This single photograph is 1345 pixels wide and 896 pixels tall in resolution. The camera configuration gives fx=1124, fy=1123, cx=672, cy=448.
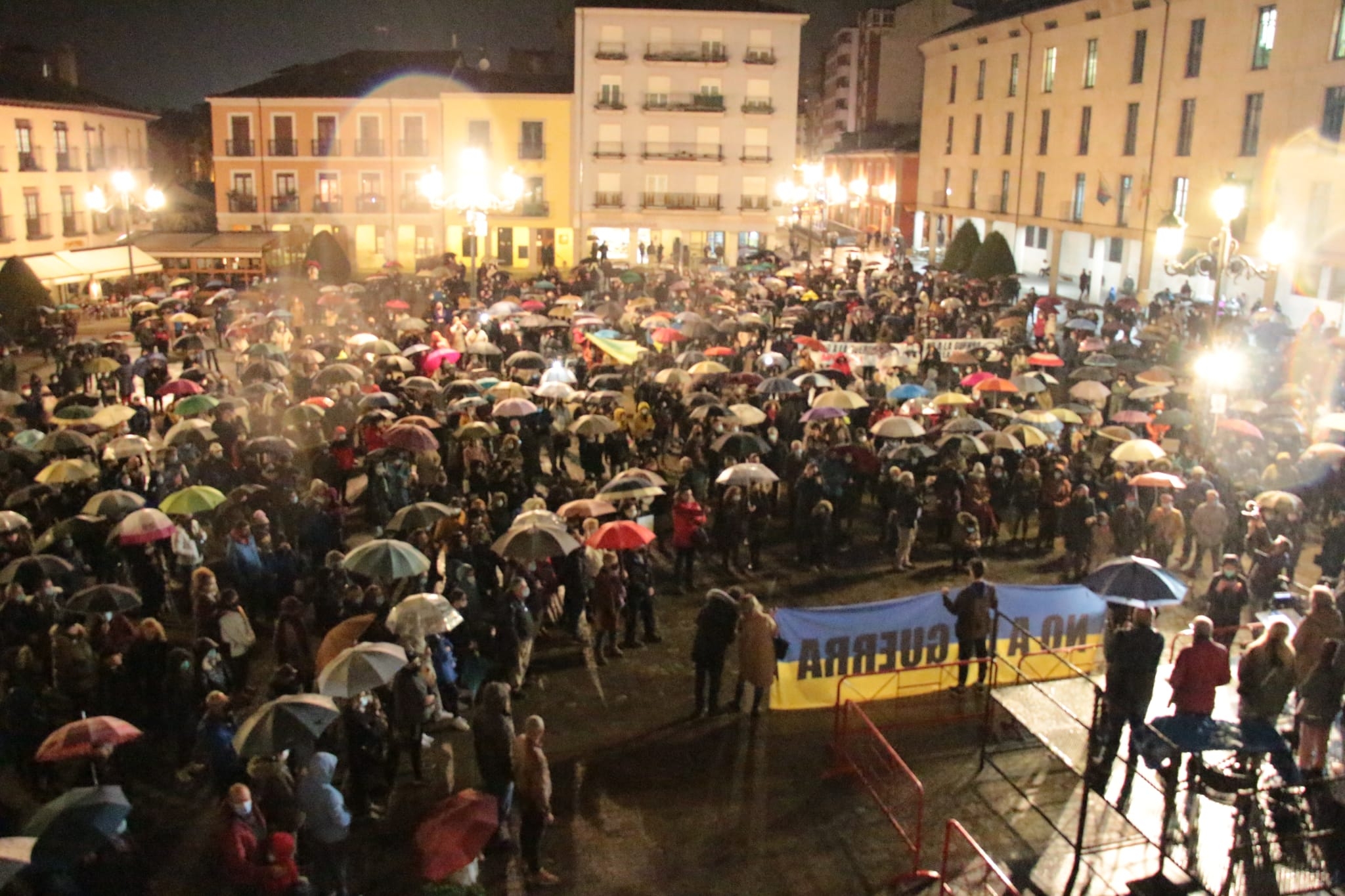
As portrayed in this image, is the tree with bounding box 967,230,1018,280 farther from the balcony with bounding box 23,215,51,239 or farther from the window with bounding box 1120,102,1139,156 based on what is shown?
the balcony with bounding box 23,215,51,239

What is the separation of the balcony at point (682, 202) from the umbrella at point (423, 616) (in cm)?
4716

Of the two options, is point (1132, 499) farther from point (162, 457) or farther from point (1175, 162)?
point (1175, 162)

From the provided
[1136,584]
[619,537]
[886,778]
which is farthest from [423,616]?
[1136,584]

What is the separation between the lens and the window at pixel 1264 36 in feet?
111

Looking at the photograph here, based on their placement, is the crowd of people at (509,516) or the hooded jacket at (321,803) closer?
the hooded jacket at (321,803)

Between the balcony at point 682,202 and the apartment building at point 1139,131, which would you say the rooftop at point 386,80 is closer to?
the balcony at point 682,202

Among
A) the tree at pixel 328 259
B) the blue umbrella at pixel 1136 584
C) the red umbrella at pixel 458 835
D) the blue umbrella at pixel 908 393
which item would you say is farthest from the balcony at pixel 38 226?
the blue umbrella at pixel 1136 584

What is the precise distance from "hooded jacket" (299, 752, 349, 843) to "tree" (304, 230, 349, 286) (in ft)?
115

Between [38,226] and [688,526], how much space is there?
142 ft

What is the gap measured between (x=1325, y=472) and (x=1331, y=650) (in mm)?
7873

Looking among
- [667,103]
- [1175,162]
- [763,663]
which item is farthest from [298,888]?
[667,103]

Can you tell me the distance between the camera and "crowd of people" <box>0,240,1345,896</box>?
30.2 ft

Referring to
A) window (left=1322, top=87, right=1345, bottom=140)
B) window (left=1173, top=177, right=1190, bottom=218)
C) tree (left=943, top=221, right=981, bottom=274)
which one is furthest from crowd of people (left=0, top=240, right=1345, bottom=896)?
tree (left=943, top=221, right=981, bottom=274)

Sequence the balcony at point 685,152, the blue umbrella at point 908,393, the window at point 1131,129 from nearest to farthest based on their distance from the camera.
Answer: the blue umbrella at point 908,393, the window at point 1131,129, the balcony at point 685,152
